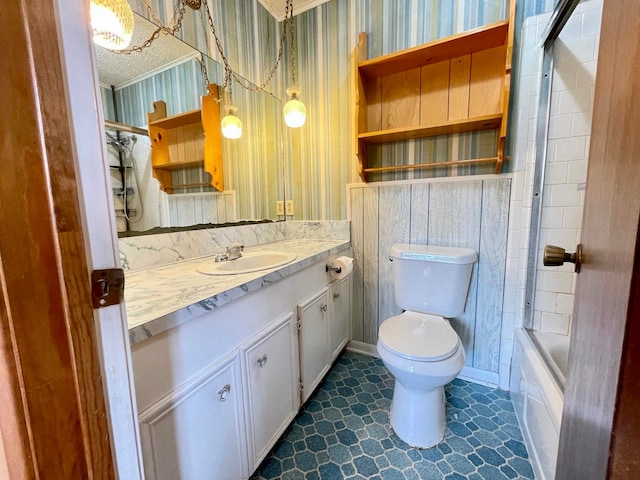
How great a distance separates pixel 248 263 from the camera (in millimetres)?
1443

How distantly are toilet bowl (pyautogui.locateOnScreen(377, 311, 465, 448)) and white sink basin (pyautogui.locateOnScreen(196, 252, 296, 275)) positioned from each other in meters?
0.62

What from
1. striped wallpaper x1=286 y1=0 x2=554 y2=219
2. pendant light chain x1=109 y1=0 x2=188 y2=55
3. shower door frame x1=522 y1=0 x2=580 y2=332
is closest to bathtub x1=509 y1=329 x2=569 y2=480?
shower door frame x1=522 y1=0 x2=580 y2=332

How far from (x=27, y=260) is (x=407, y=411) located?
1.43 m

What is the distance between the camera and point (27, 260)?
0.32 meters

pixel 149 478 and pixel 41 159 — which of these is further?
pixel 149 478

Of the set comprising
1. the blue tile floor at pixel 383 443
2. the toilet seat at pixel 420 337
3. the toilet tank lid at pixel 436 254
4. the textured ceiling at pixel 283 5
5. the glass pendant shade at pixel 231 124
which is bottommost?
the blue tile floor at pixel 383 443

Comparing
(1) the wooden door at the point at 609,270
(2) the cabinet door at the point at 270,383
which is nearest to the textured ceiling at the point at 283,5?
(1) the wooden door at the point at 609,270

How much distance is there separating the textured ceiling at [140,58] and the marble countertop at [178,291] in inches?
29.6

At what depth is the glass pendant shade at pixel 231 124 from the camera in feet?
5.16

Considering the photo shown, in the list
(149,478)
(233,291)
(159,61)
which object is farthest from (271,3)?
(149,478)

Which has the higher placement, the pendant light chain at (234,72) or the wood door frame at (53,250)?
the pendant light chain at (234,72)

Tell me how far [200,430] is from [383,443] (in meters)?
0.87

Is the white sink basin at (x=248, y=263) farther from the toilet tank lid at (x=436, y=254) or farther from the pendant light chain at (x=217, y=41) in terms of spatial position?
the pendant light chain at (x=217, y=41)

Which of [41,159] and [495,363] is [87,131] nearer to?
[41,159]
